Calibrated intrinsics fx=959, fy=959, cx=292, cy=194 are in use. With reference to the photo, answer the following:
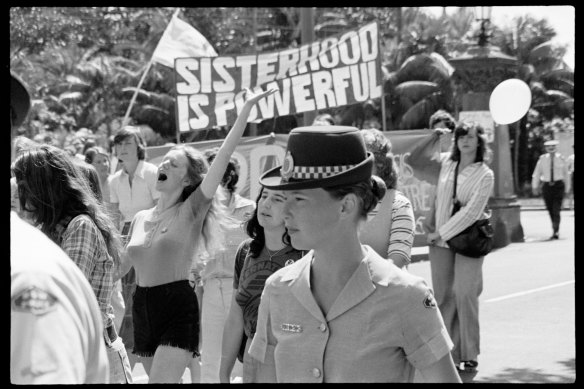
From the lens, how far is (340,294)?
2520mm

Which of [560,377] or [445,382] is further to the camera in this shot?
[560,377]

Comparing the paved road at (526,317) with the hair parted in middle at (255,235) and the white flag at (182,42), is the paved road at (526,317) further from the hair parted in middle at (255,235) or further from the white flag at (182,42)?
the white flag at (182,42)

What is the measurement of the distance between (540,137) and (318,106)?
118 feet

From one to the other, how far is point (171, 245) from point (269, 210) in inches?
35.6

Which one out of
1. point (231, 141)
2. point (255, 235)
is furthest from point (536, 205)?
point (255, 235)

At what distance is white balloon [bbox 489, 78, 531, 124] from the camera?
8133 mm

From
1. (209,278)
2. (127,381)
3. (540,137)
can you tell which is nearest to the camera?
(127,381)

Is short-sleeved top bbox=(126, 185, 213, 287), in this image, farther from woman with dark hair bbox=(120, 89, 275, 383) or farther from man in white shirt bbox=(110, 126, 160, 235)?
man in white shirt bbox=(110, 126, 160, 235)

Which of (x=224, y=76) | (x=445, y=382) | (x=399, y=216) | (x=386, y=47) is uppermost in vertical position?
(x=386, y=47)

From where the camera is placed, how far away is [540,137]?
4481 cm

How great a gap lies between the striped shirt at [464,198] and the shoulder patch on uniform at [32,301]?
5729 mm
